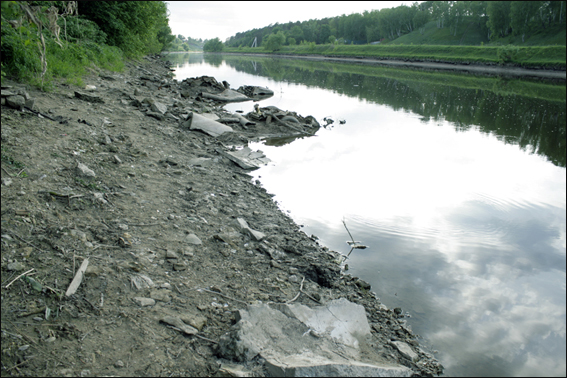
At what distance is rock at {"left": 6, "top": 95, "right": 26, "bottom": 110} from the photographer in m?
5.87

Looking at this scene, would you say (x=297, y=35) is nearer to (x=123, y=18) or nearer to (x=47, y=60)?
(x=123, y=18)

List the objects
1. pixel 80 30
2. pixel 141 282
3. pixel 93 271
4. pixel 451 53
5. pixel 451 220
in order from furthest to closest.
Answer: pixel 451 53
pixel 80 30
pixel 451 220
pixel 141 282
pixel 93 271

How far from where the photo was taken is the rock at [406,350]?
11.7ft

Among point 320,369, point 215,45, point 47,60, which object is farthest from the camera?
point 215,45

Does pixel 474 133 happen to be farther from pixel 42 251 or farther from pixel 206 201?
pixel 42 251

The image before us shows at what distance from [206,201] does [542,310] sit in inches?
189

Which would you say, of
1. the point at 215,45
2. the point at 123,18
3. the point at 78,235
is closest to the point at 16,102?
the point at 78,235

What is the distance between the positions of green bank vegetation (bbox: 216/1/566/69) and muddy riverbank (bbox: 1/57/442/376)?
3.55 metres

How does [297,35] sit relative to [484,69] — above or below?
above

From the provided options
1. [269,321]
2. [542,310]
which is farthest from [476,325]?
[269,321]

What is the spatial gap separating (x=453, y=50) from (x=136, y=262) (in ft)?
208

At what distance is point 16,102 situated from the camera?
5.93m

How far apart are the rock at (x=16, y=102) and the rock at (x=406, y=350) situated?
675cm

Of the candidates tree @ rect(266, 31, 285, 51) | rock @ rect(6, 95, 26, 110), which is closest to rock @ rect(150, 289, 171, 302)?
rock @ rect(6, 95, 26, 110)
